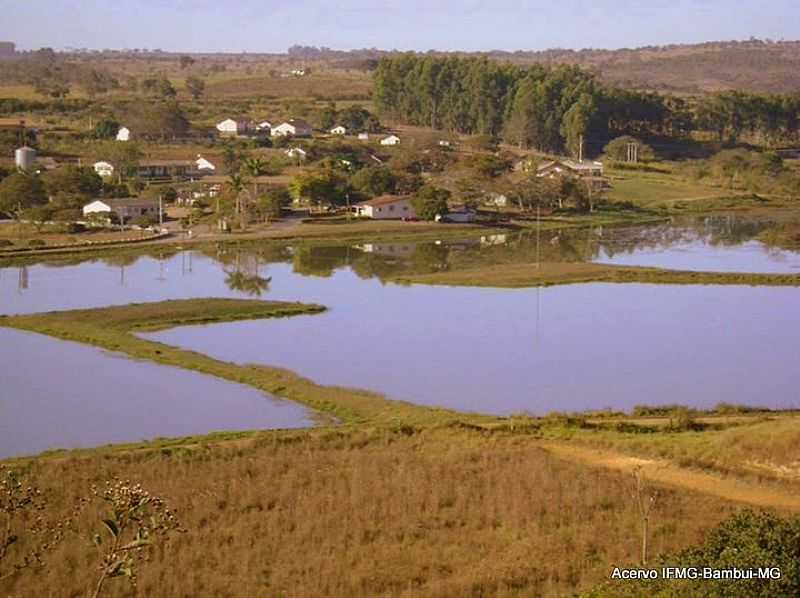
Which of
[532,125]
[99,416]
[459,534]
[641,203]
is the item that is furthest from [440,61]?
[459,534]

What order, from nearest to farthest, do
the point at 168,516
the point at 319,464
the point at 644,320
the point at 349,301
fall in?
the point at 168,516
the point at 319,464
the point at 644,320
the point at 349,301

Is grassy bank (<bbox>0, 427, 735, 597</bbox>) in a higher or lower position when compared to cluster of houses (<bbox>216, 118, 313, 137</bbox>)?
lower

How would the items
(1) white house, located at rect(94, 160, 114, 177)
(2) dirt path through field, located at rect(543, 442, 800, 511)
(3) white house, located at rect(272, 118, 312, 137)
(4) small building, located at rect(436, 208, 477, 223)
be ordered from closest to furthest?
1. (2) dirt path through field, located at rect(543, 442, 800, 511)
2. (4) small building, located at rect(436, 208, 477, 223)
3. (1) white house, located at rect(94, 160, 114, 177)
4. (3) white house, located at rect(272, 118, 312, 137)

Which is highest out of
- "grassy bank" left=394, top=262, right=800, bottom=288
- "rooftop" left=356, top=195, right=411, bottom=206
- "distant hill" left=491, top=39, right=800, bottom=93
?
"distant hill" left=491, top=39, right=800, bottom=93

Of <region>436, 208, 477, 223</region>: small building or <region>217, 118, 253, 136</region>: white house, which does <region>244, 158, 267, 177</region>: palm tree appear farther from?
<region>217, 118, 253, 136</region>: white house

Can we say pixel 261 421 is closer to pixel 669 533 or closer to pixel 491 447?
pixel 491 447

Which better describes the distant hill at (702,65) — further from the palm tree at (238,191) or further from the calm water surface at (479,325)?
the calm water surface at (479,325)

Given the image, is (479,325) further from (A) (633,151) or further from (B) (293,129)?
(B) (293,129)


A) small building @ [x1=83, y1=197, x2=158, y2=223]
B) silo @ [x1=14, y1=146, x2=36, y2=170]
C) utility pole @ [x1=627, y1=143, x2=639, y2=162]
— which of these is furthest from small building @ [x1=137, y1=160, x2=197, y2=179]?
utility pole @ [x1=627, y1=143, x2=639, y2=162]
